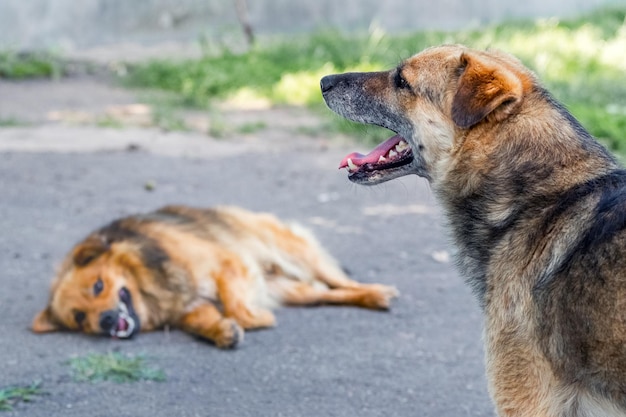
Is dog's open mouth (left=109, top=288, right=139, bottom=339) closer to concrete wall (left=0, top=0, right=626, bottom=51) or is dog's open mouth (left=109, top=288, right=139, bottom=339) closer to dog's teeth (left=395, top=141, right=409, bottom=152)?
dog's teeth (left=395, top=141, right=409, bottom=152)

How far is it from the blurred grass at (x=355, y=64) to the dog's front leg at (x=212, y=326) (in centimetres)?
526

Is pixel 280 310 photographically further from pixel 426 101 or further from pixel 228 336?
pixel 426 101

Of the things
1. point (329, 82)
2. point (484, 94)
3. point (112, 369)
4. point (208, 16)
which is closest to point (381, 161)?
point (329, 82)

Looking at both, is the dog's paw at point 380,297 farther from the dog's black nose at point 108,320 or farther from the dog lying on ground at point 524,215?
the dog lying on ground at point 524,215

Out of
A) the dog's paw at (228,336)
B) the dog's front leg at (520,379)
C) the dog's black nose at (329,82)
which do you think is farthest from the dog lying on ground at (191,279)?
the dog's front leg at (520,379)

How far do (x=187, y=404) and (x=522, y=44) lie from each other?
11.0 m

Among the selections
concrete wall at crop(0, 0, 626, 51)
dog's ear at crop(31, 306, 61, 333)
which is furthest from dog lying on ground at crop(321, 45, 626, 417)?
concrete wall at crop(0, 0, 626, 51)

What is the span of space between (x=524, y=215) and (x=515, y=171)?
166mm

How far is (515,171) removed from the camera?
347cm

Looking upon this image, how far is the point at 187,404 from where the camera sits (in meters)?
4.74

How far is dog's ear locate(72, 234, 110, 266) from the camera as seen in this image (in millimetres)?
6094

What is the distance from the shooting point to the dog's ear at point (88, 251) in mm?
6094

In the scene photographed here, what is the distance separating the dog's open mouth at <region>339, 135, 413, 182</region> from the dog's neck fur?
34 cm

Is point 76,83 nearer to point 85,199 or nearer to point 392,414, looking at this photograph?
A: point 85,199
